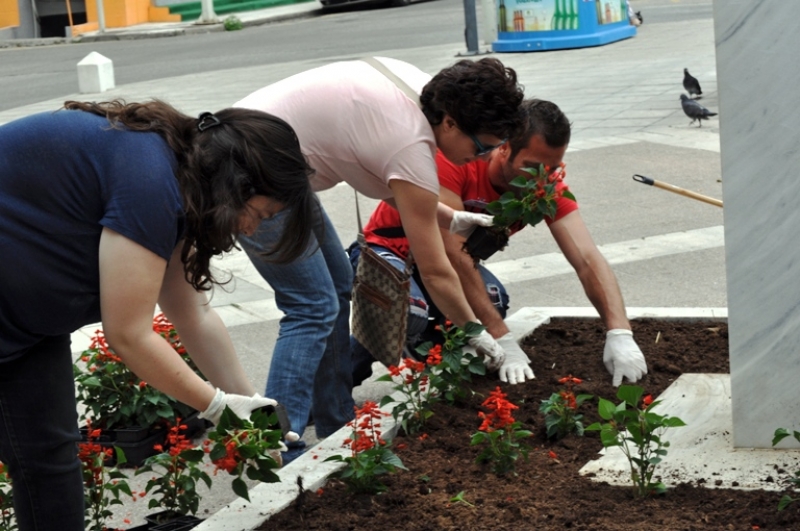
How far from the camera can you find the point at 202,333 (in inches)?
112

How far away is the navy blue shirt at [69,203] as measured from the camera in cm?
220

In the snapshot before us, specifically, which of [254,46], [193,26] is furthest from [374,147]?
[193,26]

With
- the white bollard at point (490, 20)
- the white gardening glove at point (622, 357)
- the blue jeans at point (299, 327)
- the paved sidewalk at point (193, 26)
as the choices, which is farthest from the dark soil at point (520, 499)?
the paved sidewalk at point (193, 26)

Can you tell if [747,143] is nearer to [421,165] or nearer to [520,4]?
[421,165]

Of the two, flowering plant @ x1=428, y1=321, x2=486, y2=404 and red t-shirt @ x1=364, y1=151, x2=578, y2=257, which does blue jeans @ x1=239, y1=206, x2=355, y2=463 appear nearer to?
flowering plant @ x1=428, y1=321, x2=486, y2=404

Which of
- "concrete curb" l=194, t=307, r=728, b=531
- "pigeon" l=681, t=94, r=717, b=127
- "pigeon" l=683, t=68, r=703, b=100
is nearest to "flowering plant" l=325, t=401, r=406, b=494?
"concrete curb" l=194, t=307, r=728, b=531

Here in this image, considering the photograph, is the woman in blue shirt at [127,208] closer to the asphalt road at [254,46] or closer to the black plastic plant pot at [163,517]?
the black plastic plant pot at [163,517]

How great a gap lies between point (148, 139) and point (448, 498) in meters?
1.29

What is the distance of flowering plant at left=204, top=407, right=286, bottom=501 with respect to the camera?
248cm

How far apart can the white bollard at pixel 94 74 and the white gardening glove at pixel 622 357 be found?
1175 cm

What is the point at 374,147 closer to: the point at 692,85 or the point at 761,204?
the point at 761,204

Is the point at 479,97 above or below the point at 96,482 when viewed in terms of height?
above

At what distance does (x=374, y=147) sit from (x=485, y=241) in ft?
2.36

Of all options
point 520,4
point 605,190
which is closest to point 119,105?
point 605,190
